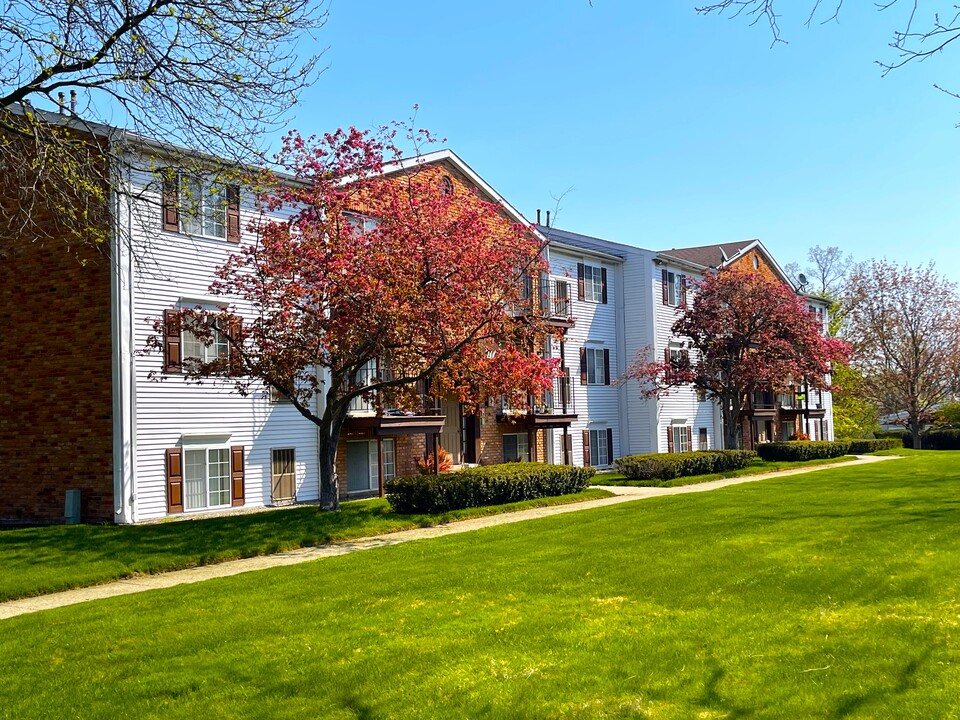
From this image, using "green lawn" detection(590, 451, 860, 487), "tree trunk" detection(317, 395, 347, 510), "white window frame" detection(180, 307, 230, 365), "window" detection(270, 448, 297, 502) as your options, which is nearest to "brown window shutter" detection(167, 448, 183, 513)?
"white window frame" detection(180, 307, 230, 365)

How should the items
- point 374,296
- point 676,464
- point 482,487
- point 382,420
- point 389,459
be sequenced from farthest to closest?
point 676,464 < point 389,459 < point 382,420 < point 482,487 < point 374,296

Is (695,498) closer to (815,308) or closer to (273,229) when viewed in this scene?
(273,229)

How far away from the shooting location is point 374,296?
17.8m

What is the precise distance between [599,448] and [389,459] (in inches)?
508

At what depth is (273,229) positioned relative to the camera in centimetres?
1847

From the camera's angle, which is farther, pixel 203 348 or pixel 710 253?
pixel 710 253

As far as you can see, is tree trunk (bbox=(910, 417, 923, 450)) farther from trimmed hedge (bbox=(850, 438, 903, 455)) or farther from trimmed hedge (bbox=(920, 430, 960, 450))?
trimmed hedge (bbox=(850, 438, 903, 455))

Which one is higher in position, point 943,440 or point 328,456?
point 328,456

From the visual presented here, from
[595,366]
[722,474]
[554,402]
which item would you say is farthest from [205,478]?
[595,366]

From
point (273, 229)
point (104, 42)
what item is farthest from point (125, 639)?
point (273, 229)

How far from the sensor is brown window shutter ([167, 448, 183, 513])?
20719 millimetres

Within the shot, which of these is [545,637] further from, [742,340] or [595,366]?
[595,366]

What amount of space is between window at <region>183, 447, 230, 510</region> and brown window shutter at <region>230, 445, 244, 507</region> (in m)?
0.09

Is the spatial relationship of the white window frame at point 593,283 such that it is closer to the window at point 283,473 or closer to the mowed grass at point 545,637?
the window at point 283,473
